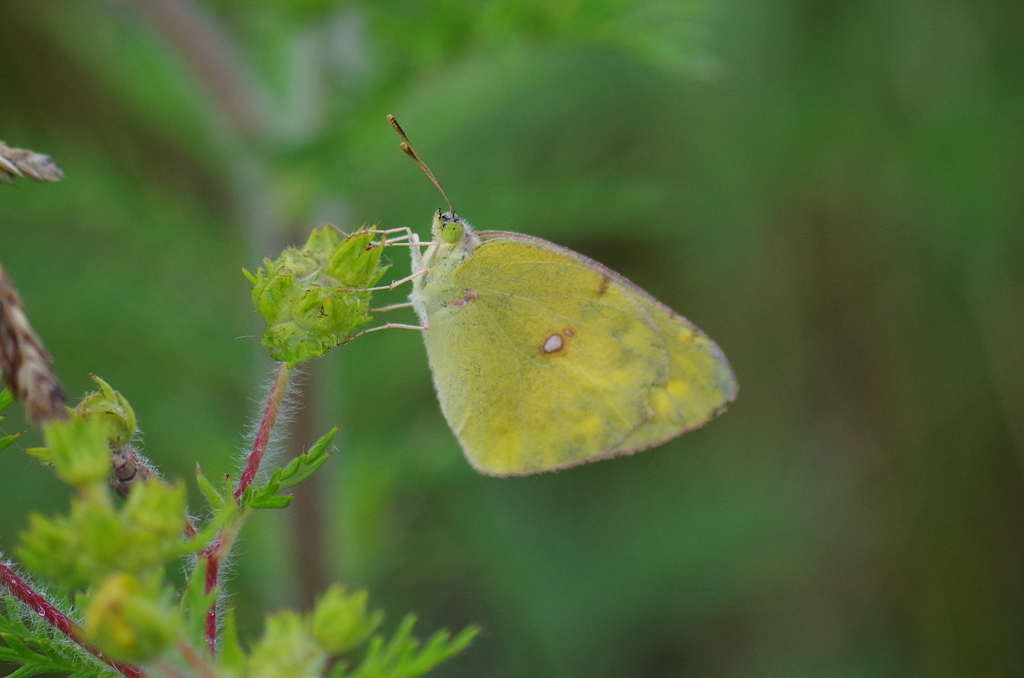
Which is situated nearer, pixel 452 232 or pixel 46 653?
pixel 46 653

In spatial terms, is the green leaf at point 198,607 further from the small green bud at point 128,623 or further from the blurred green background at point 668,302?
the blurred green background at point 668,302

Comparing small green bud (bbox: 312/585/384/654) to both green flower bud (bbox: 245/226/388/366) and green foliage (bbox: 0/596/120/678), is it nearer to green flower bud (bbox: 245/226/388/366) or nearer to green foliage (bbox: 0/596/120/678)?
green foliage (bbox: 0/596/120/678)

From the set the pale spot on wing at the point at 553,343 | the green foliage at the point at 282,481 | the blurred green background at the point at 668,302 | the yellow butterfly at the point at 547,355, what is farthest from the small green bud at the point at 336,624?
the blurred green background at the point at 668,302

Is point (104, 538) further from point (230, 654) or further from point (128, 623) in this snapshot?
point (230, 654)

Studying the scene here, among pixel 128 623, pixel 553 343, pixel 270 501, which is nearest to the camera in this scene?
pixel 128 623

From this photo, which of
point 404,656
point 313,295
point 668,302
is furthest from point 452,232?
point 668,302

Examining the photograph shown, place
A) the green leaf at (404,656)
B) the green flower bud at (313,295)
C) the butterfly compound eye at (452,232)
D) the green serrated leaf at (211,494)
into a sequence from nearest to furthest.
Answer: the green leaf at (404,656)
the green serrated leaf at (211,494)
the green flower bud at (313,295)
the butterfly compound eye at (452,232)

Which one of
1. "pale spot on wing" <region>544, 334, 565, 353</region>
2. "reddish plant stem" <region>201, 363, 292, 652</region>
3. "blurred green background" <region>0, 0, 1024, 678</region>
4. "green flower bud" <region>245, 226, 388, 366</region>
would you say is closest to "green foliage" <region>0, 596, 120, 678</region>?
"reddish plant stem" <region>201, 363, 292, 652</region>
